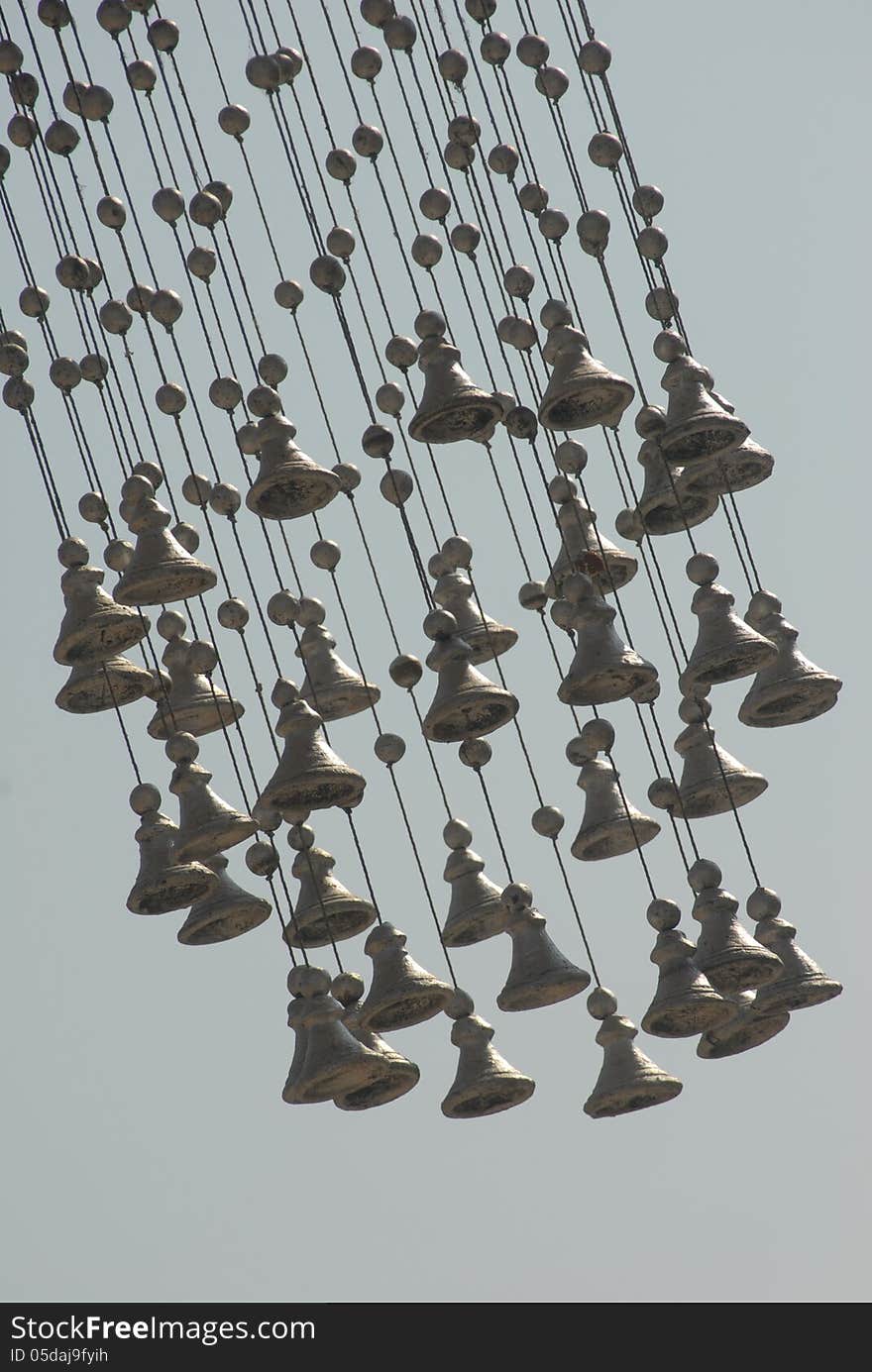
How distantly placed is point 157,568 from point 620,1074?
6.40 ft

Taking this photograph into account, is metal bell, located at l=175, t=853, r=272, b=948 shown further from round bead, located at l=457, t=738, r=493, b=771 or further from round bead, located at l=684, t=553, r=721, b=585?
A: round bead, located at l=684, t=553, r=721, b=585

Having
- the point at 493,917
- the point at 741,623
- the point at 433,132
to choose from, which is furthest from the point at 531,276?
the point at 493,917

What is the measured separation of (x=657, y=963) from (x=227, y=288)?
92.3 inches

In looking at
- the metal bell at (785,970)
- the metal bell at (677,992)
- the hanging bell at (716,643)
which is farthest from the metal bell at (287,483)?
the metal bell at (785,970)

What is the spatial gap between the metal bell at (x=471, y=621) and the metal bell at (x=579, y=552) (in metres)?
0.19

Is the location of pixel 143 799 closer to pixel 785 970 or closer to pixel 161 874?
pixel 161 874

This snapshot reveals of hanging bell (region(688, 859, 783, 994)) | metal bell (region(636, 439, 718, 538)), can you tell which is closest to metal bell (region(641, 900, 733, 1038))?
hanging bell (region(688, 859, 783, 994))

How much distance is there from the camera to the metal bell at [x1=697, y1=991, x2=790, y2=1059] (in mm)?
9406

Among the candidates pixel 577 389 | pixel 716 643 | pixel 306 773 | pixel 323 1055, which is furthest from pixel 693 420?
pixel 323 1055

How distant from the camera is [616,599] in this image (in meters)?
9.33

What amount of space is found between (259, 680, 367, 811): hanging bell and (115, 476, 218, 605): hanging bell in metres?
0.44

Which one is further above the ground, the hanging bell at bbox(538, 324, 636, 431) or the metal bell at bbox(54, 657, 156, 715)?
the hanging bell at bbox(538, 324, 636, 431)

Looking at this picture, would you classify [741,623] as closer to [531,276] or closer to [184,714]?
[531,276]

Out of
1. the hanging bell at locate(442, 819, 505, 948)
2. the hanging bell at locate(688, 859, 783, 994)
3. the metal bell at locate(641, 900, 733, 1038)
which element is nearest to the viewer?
the metal bell at locate(641, 900, 733, 1038)
